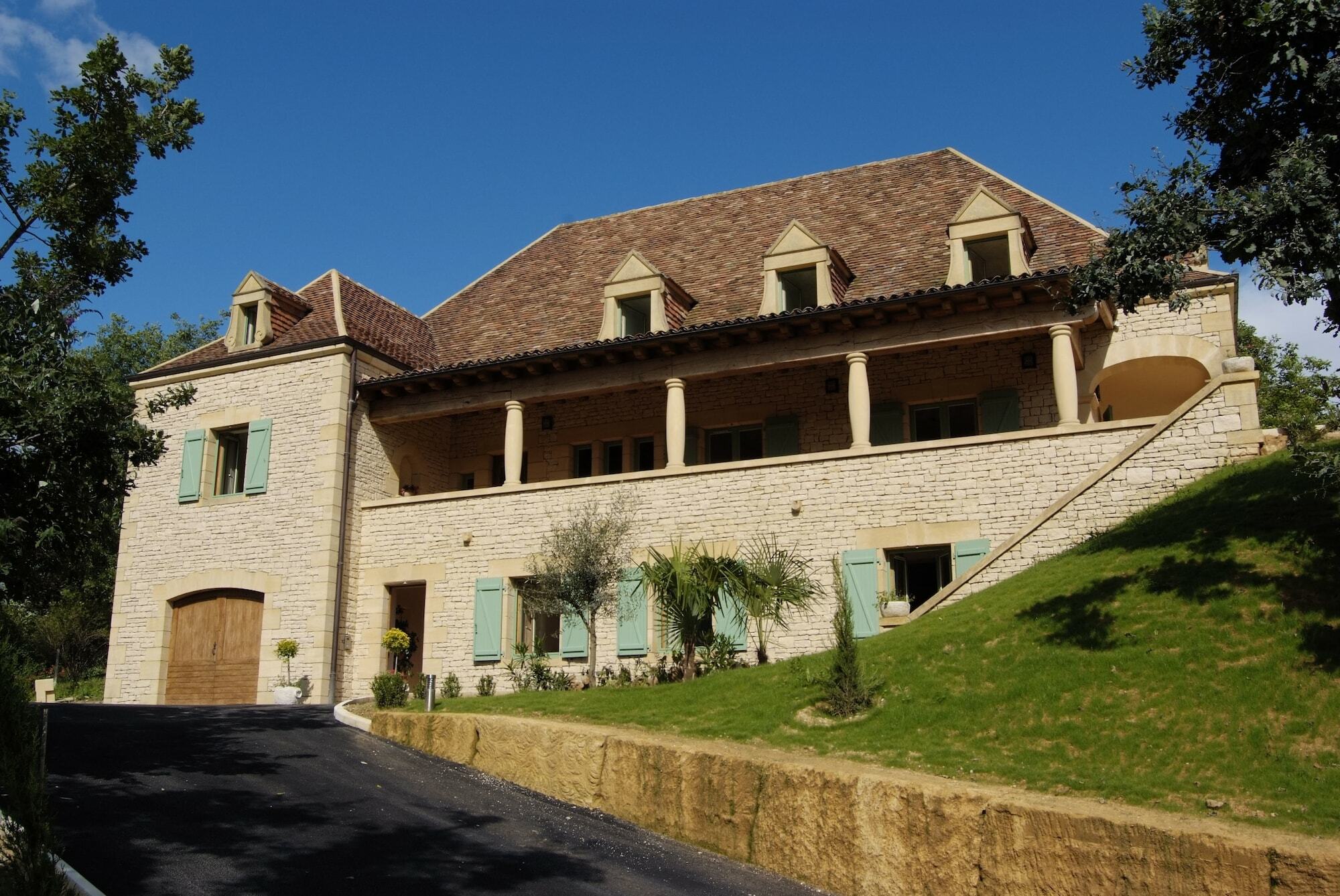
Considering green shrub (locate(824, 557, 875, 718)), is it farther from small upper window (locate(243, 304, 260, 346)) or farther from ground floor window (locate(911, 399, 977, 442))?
small upper window (locate(243, 304, 260, 346))

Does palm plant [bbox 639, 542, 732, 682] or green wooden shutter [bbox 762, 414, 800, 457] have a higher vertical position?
green wooden shutter [bbox 762, 414, 800, 457]

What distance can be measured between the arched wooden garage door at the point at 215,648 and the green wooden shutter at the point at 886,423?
12.1 m

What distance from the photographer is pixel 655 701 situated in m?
15.5

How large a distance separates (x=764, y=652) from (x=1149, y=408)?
10932 mm

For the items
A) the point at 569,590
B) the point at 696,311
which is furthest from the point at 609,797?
the point at 696,311

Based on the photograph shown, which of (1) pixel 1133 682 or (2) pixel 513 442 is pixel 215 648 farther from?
(1) pixel 1133 682

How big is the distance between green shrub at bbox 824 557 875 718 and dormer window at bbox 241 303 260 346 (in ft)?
54.8

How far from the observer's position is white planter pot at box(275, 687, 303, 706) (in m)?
21.5

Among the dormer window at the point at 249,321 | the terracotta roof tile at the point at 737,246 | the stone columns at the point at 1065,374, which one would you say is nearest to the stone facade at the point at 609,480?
the stone columns at the point at 1065,374

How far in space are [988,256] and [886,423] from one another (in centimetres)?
349

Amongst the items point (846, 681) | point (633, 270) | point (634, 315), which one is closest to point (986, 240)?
point (633, 270)

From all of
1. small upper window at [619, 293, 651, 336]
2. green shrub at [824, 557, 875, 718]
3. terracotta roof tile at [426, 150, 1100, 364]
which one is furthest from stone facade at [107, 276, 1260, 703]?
green shrub at [824, 557, 875, 718]

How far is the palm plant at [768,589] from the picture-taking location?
17.6m

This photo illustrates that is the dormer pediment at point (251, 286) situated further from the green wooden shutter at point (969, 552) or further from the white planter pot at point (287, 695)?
the green wooden shutter at point (969, 552)
